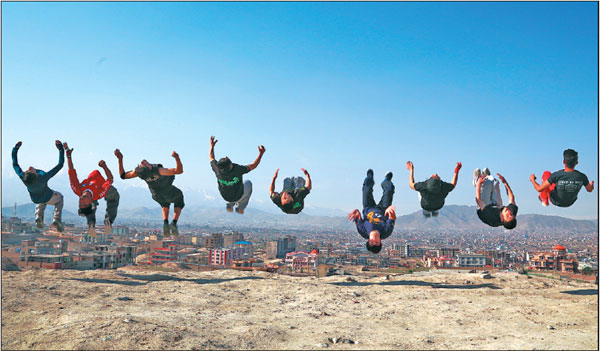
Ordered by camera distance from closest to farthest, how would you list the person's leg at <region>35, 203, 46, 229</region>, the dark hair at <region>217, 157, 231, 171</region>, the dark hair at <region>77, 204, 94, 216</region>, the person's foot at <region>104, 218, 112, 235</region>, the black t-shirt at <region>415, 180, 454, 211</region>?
the black t-shirt at <region>415, 180, 454, 211</region>
the dark hair at <region>217, 157, 231, 171</region>
the dark hair at <region>77, 204, 94, 216</region>
the person's foot at <region>104, 218, 112, 235</region>
the person's leg at <region>35, 203, 46, 229</region>

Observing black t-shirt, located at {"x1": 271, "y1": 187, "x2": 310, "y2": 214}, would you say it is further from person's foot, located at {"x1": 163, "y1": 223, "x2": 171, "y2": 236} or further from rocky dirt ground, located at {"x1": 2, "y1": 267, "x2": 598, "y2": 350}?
rocky dirt ground, located at {"x1": 2, "y1": 267, "x2": 598, "y2": 350}

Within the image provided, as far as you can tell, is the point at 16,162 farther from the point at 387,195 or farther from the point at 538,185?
the point at 538,185

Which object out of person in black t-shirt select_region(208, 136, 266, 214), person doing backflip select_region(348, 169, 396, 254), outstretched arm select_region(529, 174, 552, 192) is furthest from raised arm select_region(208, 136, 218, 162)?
outstretched arm select_region(529, 174, 552, 192)

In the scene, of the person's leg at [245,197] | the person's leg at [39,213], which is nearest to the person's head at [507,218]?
the person's leg at [245,197]

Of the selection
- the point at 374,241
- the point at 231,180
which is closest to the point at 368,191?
the point at 374,241

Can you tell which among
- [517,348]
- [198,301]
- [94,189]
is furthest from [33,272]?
[517,348]

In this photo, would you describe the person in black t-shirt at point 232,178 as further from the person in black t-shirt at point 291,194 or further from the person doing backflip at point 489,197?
the person doing backflip at point 489,197
